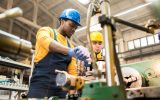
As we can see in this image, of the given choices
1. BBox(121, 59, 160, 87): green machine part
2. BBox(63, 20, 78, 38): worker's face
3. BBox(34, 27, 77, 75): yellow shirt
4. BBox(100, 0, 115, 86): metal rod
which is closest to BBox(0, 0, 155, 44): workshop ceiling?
BBox(63, 20, 78, 38): worker's face

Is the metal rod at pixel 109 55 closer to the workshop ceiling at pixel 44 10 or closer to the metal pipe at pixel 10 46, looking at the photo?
the metal pipe at pixel 10 46

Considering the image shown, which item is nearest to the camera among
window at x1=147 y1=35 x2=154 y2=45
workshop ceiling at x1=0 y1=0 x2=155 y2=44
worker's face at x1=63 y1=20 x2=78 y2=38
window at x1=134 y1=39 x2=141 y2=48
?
worker's face at x1=63 y1=20 x2=78 y2=38

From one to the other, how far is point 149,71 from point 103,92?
86cm

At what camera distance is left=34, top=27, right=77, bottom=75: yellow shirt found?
131 centimetres

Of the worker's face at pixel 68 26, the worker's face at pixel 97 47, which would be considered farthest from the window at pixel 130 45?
the worker's face at pixel 68 26

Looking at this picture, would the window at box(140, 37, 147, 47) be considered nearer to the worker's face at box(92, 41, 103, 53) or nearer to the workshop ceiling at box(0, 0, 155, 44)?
the workshop ceiling at box(0, 0, 155, 44)

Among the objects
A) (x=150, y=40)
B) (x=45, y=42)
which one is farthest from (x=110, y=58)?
(x=150, y=40)

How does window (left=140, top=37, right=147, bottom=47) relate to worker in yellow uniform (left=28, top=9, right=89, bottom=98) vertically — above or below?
above

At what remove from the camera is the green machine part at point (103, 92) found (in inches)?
25.3

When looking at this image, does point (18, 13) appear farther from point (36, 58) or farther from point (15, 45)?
point (36, 58)

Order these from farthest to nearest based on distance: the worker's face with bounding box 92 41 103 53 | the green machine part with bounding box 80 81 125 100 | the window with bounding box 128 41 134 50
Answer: the window with bounding box 128 41 134 50 < the worker's face with bounding box 92 41 103 53 < the green machine part with bounding box 80 81 125 100

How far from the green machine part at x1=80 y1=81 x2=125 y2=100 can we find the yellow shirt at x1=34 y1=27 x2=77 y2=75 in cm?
65

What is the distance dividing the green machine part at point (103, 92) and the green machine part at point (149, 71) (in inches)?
28.4

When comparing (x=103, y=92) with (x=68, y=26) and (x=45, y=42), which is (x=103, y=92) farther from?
(x=68, y=26)
